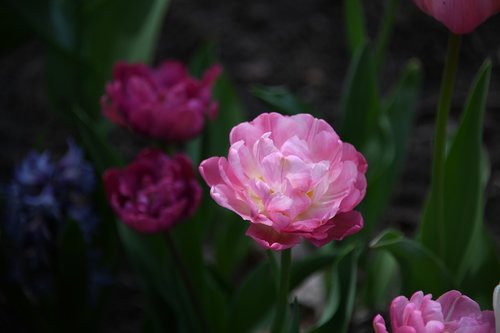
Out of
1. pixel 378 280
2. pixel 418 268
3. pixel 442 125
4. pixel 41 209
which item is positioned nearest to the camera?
pixel 442 125

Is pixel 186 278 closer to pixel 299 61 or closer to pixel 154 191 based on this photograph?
pixel 154 191

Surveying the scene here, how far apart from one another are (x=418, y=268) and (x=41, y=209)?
495 millimetres

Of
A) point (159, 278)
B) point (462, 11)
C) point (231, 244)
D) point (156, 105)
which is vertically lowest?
point (231, 244)

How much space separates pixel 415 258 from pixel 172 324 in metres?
0.37

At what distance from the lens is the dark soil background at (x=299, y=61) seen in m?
1.74

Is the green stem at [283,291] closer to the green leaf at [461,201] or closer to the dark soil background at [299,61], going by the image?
the green leaf at [461,201]

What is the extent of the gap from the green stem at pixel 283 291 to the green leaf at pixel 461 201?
0.24m

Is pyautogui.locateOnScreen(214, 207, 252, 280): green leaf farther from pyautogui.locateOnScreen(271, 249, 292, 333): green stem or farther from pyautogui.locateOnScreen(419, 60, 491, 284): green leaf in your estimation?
pyautogui.locateOnScreen(271, 249, 292, 333): green stem

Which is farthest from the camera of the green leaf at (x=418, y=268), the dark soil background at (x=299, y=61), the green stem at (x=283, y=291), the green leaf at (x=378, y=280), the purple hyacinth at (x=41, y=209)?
the dark soil background at (x=299, y=61)

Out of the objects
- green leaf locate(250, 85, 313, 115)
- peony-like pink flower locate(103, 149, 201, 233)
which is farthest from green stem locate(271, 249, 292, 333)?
green leaf locate(250, 85, 313, 115)

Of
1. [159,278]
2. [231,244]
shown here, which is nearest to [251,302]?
[159,278]

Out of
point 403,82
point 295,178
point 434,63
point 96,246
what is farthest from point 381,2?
point 295,178

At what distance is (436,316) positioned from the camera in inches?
22.7

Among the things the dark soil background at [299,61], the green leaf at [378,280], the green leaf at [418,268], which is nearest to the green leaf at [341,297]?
the green leaf at [418,268]
